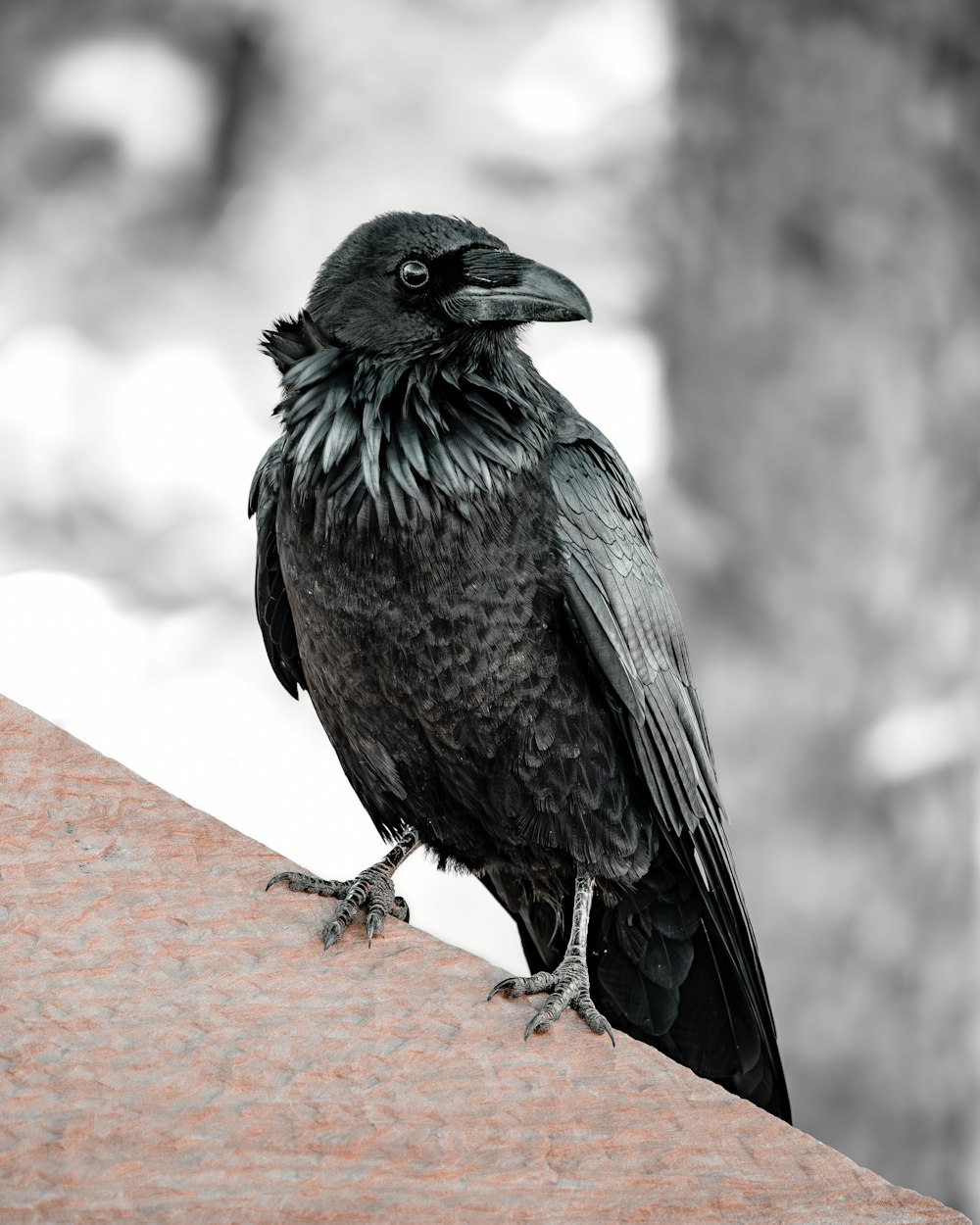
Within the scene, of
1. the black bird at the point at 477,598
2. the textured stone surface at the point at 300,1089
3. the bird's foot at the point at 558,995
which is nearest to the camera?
the textured stone surface at the point at 300,1089

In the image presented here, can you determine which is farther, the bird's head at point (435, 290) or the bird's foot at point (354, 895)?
the bird's head at point (435, 290)

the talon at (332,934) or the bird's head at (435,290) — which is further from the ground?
the bird's head at (435,290)

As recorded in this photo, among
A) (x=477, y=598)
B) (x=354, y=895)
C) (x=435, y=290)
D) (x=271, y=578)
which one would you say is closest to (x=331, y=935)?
(x=354, y=895)

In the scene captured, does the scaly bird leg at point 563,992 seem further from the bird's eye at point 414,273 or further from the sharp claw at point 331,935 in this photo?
the bird's eye at point 414,273

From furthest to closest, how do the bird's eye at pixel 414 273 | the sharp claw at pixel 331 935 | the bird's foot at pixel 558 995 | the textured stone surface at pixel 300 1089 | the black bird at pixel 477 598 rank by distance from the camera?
1. the bird's eye at pixel 414 273
2. the black bird at pixel 477 598
3. the sharp claw at pixel 331 935
4. the bird's foot at pixel 558 995
5. the textured stone surface at pixel 300 1089

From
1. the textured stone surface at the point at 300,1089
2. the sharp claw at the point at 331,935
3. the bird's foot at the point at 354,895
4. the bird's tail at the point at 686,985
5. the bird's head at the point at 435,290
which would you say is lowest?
the textured stone surface at the point at 300,1089

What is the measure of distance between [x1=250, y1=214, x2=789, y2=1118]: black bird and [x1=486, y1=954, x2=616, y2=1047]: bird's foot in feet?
0.04

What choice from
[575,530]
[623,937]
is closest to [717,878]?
[623,937]

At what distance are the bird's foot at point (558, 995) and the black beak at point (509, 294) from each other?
120 cm

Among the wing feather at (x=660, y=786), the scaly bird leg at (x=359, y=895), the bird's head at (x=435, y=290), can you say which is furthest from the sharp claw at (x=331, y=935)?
the bird's head at (x=435, y=290)

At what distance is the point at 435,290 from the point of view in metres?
2.59

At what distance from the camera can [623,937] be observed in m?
2.89

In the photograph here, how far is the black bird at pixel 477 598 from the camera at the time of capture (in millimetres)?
2479

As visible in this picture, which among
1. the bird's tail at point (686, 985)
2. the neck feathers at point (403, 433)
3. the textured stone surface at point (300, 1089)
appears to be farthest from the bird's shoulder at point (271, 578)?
the bird's tail at point (686, 985)
